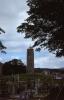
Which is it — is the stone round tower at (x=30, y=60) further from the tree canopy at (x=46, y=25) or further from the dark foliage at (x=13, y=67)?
the tree canopy at (x=46, y=25)

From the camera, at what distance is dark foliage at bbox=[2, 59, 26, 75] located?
3722 inches

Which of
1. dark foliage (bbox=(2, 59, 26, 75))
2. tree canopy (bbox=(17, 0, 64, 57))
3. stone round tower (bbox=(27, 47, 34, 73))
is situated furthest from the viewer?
stone round tower (bbox=(27, 47, 34, 73))

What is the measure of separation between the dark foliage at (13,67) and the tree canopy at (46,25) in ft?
205

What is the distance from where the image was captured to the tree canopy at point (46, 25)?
2577cm

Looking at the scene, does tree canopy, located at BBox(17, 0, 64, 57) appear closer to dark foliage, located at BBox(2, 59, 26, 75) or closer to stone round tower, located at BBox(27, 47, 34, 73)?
dark foliage, located at BBox(2, 59, 26, 75)

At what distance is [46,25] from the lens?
94.1ft

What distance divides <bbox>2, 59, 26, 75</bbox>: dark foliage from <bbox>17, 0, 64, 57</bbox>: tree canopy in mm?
62581

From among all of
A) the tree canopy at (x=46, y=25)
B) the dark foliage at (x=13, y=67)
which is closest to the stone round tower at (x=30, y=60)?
the dark foliage at (x=13, y=67)

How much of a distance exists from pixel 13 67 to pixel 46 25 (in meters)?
67.0

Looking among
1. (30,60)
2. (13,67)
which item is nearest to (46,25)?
(13,67)

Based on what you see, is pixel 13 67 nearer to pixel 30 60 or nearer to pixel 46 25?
pixel 30 60

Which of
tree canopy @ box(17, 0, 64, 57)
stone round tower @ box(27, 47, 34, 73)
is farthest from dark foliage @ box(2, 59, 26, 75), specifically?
tree canopy @ box(17, 0, 64, 57)

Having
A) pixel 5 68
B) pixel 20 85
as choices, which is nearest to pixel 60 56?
pixel 20 85

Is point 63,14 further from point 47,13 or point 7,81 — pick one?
point 7,81
